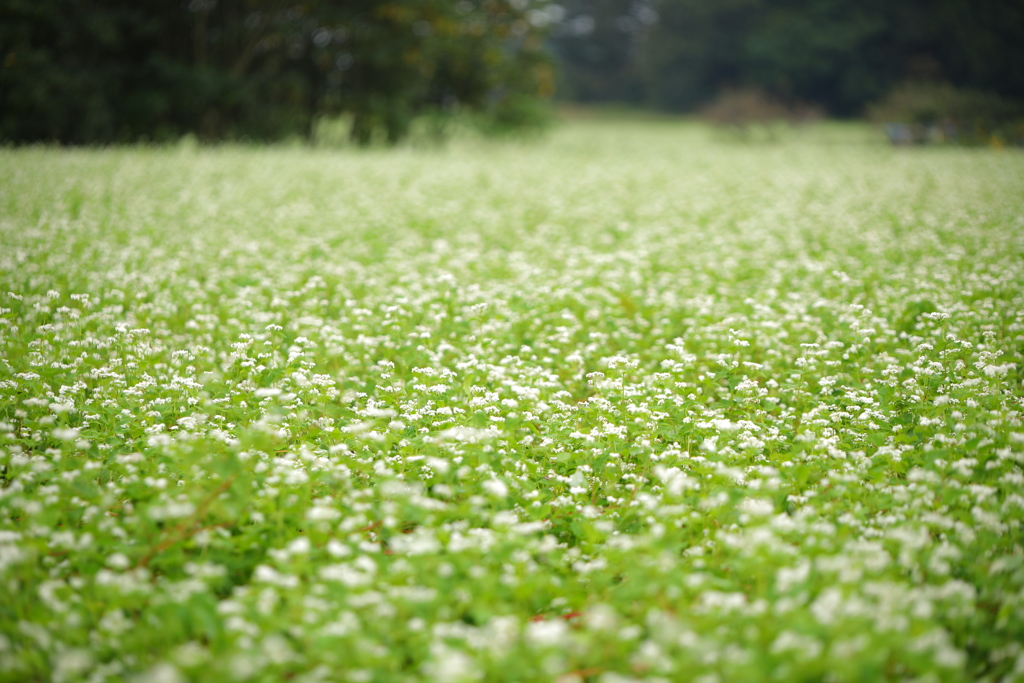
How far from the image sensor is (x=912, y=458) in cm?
426

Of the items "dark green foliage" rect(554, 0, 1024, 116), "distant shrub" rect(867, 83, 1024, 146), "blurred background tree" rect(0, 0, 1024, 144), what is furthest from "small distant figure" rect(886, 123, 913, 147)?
"dark green foliage" rect(554, 0, 1024, 116)

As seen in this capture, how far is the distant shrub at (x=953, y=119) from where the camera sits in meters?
25.0

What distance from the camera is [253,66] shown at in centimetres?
2366

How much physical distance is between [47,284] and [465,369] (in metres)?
4.81

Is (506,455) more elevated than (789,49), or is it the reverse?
(789,49)

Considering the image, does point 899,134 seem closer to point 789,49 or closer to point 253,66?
point 253,66

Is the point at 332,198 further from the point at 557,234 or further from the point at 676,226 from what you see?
the point at 676,226

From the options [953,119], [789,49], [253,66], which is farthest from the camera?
[789,49]

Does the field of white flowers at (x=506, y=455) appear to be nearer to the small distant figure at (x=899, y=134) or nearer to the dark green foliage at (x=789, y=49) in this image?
the small distant figure at (x=899, y=134)

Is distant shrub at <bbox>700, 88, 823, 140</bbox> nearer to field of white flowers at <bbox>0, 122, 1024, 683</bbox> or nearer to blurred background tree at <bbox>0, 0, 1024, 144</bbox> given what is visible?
blurred background tree at <bbox>0, 0, 1024, 144</bbox>

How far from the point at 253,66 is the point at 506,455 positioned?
23710 mm

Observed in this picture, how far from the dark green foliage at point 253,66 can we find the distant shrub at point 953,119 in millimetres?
15464

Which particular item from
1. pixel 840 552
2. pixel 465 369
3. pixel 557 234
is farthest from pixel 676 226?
pixel 840 552

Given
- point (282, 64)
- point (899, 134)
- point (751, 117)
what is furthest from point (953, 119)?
point (282, 64)
